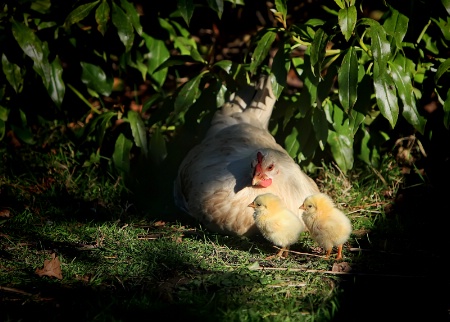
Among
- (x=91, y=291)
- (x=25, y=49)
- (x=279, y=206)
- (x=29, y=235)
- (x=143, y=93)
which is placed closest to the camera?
(x=91, y=291)

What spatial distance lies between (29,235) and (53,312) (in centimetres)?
123

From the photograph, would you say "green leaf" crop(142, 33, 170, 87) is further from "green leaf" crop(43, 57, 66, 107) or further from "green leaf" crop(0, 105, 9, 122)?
"green leaf" crop(0, 105, 9, 122)

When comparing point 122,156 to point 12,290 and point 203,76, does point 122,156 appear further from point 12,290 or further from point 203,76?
point 12,290

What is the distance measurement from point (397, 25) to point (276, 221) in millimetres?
1717

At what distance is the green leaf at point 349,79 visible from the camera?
13.3ft

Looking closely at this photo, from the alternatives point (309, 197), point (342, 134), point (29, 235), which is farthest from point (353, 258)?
point (29, 235)

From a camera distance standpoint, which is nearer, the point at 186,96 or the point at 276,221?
the point at 276,221

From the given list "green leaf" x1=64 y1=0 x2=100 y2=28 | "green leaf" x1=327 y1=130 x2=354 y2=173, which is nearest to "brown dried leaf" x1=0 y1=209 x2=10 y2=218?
"green leaf" x1=64 y1=0 x2=100 y2=28

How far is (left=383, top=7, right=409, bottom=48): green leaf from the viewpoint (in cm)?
430

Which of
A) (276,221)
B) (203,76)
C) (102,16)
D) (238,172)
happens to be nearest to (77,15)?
(102,16)

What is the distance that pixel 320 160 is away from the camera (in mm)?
5238

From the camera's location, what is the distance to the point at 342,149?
4.81m

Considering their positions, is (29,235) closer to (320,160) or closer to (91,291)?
(91,291)

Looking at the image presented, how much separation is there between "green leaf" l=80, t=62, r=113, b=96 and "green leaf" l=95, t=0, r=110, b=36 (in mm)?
695
